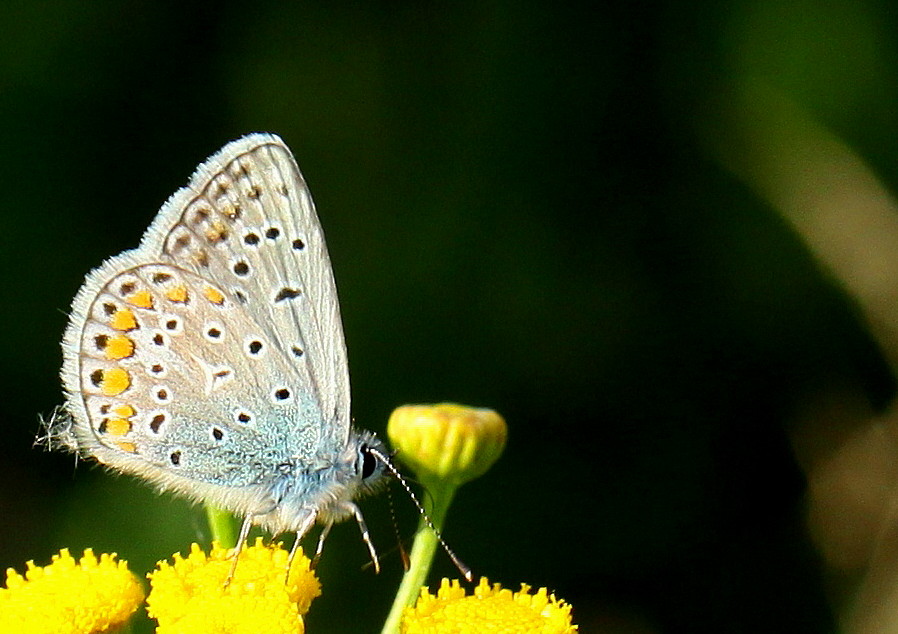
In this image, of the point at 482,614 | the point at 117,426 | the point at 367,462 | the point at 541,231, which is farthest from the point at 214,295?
the point at 541,231

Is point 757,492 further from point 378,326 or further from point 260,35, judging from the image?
point 260,35

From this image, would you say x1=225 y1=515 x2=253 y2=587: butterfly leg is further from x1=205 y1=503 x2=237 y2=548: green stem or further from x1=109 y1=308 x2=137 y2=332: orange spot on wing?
x1=109 y1=308 x2=137 y2=332: orange spot on wing

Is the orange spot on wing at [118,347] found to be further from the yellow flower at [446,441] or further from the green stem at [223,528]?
the yellow flower at [446,441]

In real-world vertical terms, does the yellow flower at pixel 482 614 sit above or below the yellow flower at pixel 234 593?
above

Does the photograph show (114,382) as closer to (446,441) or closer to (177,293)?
(177,293)

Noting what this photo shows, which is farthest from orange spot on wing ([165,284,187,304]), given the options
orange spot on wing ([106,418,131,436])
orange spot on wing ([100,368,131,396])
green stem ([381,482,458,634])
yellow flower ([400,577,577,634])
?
yellow flower ([400,577,577,634])

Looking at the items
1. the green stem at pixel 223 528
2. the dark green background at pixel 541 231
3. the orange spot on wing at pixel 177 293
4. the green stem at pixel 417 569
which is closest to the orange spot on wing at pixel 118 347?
the orange spot on wing at pixel 177 293
